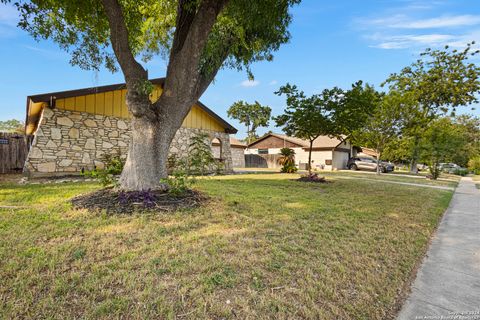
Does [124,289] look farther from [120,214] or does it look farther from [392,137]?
[392,137]

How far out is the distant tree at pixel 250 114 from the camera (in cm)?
4791

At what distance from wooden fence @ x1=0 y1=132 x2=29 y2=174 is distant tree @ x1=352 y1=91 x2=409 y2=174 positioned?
63.4 ft

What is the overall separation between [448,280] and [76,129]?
1167 centimetres

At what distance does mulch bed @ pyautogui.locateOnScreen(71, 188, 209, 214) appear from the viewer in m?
4.03

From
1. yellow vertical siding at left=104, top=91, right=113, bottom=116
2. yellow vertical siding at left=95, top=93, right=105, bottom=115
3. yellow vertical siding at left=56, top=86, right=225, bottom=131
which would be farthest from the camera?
yellow vertical siding at left=104, top=91, right=113, bottom=116

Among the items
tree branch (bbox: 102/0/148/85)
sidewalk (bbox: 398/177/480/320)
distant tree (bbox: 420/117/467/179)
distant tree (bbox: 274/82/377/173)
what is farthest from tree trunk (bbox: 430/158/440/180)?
tree branch (bbox: 102/0/148/85)

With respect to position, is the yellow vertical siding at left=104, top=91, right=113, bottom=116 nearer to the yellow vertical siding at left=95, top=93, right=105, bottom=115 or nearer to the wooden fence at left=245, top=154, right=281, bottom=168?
the yellow vertical siding at left=95, top=93, right=105, bottom=115

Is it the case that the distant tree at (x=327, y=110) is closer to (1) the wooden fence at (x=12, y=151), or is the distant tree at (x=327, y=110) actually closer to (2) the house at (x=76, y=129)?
(2) the house at (x=76, y=129)

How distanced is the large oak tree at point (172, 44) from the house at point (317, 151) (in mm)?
20015

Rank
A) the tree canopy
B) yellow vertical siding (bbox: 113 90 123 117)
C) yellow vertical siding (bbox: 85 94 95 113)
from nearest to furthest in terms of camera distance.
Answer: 1. the tree canopy
2. yellow vertical siding (bbox: 85 94 95 113)
3. yellow vertical siding (bbox: 113 90 123 117)

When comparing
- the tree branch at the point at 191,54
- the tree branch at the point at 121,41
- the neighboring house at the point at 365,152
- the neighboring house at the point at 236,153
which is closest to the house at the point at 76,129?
the tree branch at the point at 121,41

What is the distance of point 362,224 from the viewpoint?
4.08m

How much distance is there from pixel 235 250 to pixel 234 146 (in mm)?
21180

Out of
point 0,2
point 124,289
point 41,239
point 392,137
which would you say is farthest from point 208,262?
point 392,137
